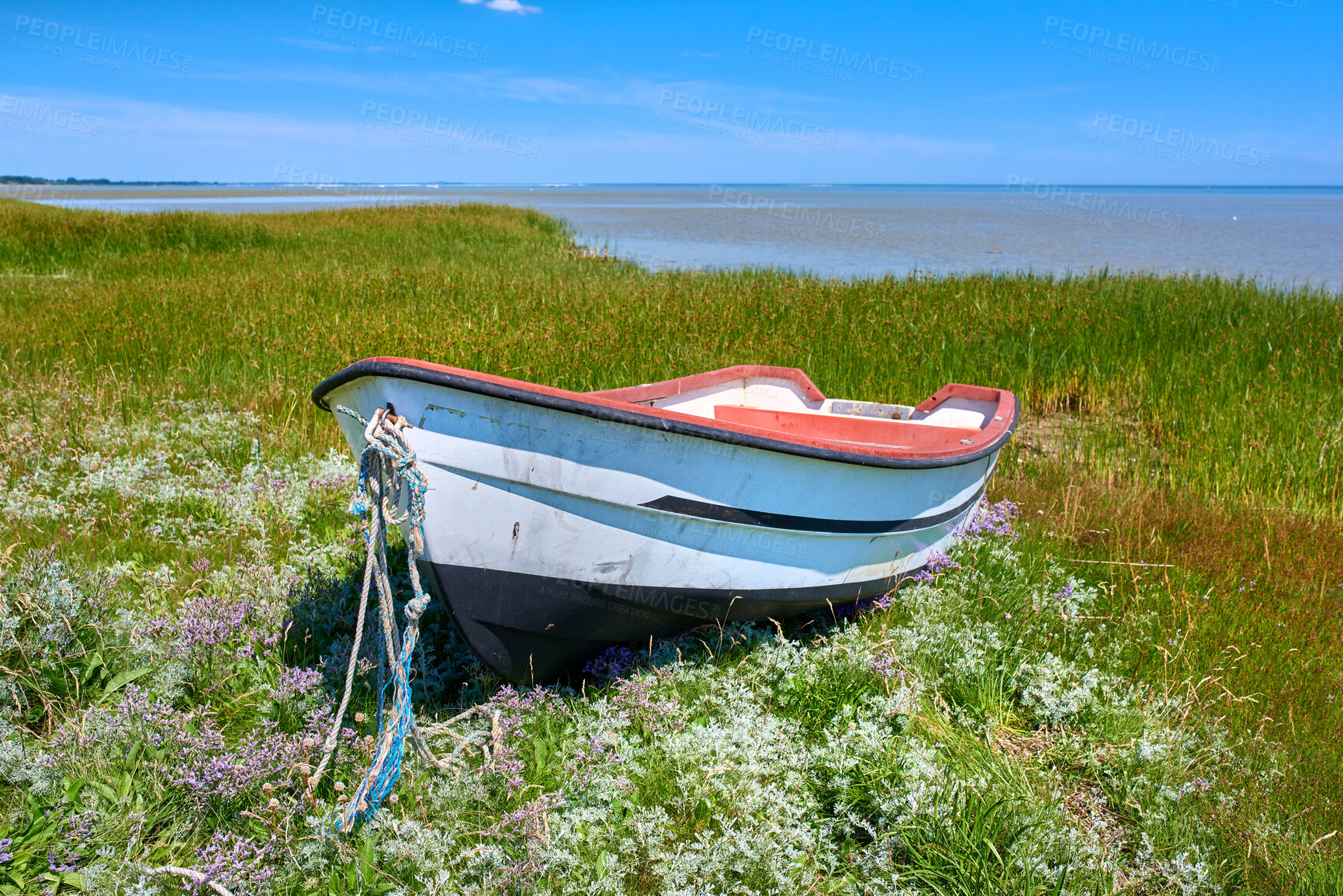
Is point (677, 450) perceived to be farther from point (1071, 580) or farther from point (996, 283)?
point (996, 283)

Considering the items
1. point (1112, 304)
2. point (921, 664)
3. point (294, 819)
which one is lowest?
point (294, 819)

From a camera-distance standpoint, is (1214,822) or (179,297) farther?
(179,297)

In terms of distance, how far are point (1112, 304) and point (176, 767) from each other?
36.0ft

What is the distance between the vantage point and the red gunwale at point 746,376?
2635 millimetres

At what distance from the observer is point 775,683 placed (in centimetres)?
354

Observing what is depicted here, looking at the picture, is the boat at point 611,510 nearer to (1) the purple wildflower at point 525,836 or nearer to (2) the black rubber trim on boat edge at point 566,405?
(2) the black rubber trim on boat edge at point 566,405

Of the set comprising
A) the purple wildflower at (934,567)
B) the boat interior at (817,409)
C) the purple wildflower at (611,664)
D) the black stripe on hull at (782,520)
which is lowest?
the purple wildflower at (611,664)

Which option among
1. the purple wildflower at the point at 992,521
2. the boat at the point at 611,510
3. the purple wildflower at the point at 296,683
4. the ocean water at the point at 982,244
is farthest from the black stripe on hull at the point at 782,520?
the ocean water at the point at 982,244

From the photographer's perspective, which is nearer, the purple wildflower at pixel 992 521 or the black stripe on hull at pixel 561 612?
the black stripe on hull at pixel 561 612

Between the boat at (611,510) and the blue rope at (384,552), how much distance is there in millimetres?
76

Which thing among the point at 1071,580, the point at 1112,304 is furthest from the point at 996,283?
the point at 1071,580

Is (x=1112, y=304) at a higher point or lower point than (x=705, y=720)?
higher

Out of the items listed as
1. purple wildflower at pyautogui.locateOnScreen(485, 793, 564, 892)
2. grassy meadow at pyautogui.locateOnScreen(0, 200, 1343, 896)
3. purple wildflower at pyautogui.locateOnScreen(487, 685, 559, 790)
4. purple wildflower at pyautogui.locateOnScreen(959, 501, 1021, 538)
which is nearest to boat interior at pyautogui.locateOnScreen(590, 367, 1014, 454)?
purple wildflower at pyautogui.locateOnScreen(959, 501, 1021, 538)

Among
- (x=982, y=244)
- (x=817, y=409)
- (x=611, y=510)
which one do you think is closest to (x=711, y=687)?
(x=611, y=510)
